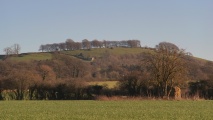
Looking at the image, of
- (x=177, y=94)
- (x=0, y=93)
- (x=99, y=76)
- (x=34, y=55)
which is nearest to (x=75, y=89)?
(x=0, y=93)

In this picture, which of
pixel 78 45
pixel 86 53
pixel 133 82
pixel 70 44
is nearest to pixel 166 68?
pixel 133 82

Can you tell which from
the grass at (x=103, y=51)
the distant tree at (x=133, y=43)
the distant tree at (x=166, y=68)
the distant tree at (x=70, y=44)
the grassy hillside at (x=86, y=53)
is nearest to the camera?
the distant tree at (x=166, y=68)

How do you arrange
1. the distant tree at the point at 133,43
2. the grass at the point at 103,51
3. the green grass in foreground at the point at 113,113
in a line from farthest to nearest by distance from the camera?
the distant tree at the point at 133,43
the grass at the point at 103,51
the green grass in foreground at the point at 113,113

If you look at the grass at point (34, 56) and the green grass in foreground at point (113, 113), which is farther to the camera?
the grass at point (34, 56)

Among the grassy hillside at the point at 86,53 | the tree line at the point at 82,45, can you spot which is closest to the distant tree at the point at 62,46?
the tree line at the point at 82,45

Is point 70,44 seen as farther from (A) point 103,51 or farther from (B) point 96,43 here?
(A) point 103,51

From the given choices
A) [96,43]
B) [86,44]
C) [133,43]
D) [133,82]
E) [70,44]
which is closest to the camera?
[133,82]

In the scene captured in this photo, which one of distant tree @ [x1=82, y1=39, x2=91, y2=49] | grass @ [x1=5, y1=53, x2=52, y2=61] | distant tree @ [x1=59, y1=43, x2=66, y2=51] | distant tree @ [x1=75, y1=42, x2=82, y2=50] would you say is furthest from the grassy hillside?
distant tree @ [x1=59, y1=43, x2=66, y2=51]

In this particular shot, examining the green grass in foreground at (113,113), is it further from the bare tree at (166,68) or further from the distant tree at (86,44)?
the distant tree at (86,44)

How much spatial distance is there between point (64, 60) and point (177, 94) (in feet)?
153

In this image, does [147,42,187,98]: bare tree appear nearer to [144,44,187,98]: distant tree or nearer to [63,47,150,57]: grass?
[144,44,187,98]: distant tree

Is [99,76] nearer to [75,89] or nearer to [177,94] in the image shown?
[75,89]

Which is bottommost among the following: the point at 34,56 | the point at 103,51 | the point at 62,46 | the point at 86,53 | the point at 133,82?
the point at 133,82

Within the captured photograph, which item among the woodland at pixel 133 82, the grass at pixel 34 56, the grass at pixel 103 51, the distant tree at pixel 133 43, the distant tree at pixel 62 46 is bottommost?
the woodland at pixel 133 82
